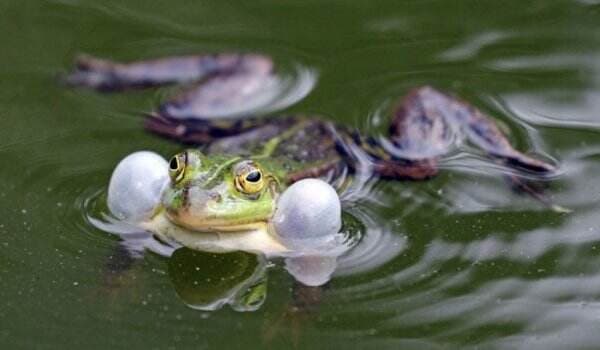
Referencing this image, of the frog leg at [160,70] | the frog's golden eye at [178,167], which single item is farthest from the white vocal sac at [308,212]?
the frog leg at [160,70]

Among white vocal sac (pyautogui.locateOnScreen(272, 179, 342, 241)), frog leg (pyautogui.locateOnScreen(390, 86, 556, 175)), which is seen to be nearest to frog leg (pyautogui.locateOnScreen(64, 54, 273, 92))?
frog leg (pyautogui.locateOnScreen(390, 86, 556, 175))

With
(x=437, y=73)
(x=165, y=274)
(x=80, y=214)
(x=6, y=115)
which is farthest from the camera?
(x=437, y=73)

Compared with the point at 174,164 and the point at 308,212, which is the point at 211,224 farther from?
the point at 308,212

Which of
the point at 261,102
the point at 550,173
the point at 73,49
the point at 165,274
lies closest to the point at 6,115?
the point at 73,49

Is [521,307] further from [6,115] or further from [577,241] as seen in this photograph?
[6,115]

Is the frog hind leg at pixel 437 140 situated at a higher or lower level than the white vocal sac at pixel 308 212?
higher

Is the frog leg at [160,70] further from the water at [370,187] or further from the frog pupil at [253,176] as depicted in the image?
the frog pupil at [253,176]
